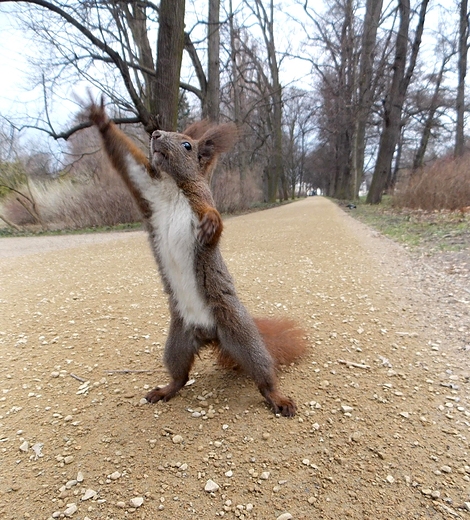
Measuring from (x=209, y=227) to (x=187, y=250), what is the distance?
0.70 feet

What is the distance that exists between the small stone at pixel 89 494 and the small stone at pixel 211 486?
49 cm

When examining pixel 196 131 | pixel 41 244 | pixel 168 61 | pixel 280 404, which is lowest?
pixel 41 244

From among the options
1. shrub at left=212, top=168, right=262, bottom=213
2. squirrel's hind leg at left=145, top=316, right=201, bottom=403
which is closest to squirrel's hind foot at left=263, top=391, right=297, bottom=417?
squirrel's hind leg at left=145, top=316, right=201, bottom=403

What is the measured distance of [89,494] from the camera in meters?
1.48

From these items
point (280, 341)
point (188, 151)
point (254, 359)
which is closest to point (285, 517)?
point (254, 359)

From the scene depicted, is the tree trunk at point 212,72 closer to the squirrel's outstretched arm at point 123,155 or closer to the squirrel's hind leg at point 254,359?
the squirrel's outstretched arm at point 123,155

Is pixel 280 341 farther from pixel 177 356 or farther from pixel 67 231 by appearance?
pixel 67 231

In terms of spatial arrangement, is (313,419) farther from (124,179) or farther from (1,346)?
(1,346)

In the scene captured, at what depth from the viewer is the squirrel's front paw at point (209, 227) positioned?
165 centimetres

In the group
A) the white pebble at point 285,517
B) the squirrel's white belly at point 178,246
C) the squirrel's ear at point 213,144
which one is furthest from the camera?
the squirrel's ear at point 213,144

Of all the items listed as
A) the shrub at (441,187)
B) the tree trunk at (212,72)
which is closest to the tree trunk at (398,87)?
the shrub at (441,187)

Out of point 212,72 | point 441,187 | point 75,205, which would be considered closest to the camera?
point 441,187

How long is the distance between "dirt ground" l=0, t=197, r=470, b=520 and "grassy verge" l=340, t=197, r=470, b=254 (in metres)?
2.32

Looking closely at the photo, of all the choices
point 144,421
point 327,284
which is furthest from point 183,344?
point 327,284
